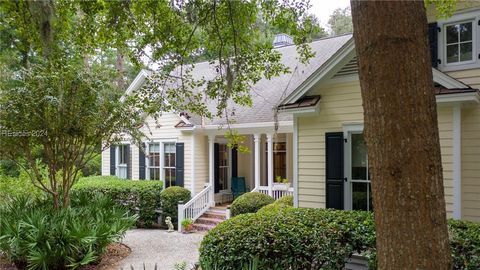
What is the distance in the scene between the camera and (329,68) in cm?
769

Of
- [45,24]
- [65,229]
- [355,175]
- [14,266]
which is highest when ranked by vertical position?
[45,24]

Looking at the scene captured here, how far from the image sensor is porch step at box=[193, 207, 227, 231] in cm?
1256

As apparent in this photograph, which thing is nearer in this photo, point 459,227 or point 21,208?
point 459,227

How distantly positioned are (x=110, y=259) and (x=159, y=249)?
1398 millimetres

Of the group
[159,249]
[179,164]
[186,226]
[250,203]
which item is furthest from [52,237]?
[179,164]

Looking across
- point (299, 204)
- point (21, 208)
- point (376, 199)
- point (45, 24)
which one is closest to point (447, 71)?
point (299, 204)

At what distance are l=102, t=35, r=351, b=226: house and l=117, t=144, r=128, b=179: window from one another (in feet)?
0.44

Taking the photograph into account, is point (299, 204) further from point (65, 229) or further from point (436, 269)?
point (436, 269)

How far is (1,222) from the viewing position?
7.79 m

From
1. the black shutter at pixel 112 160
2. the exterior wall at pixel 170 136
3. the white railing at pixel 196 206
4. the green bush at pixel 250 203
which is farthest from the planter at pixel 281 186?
the black shutter at pixel 112 160

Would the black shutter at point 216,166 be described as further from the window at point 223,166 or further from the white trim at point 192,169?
the white trim at point 192,169

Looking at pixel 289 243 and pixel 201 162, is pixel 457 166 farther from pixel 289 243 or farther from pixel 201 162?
pixel 201 162

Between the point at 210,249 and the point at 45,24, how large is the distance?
372 centimetres

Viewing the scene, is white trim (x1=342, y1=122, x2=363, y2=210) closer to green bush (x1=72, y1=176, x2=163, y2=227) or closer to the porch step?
the porch step
